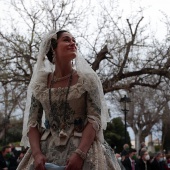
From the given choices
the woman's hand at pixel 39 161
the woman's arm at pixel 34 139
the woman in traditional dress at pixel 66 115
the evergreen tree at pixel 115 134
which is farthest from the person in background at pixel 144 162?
the evergreen tree at pixel 115 134

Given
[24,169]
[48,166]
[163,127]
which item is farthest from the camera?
[163,127]

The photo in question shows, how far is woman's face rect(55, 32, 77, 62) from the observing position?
346 cm

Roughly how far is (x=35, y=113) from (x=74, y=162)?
620 millimetres

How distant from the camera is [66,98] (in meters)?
3.34

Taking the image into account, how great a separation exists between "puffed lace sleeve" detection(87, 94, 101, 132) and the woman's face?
365 mm

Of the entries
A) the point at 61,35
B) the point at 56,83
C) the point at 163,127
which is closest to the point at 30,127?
the point at 56,83

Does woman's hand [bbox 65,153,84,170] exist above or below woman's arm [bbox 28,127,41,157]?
below

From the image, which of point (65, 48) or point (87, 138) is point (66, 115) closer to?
point (87, 138)

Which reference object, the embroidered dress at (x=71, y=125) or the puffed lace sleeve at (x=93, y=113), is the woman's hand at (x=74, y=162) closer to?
the embroidered dress at (x=71, y=125)

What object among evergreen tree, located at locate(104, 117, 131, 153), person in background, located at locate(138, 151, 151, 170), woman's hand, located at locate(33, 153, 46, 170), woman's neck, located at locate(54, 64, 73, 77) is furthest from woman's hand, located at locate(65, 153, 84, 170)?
evergreen tree, located at locate(104, 117, 131, 153)

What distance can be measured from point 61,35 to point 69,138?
2.77 feet

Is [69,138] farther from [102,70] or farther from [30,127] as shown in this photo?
[102,70]

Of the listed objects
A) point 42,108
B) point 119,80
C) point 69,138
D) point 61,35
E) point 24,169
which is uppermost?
point 119,80

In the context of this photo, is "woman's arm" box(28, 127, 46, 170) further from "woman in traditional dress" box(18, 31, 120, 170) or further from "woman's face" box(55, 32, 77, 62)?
"woman's face" box(55, 32, 77, 62)
